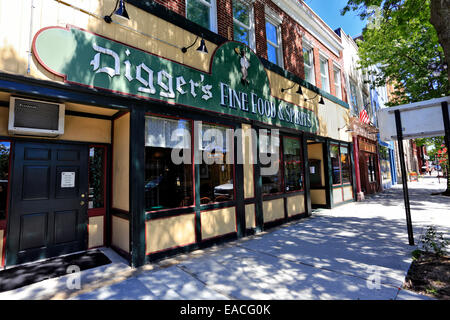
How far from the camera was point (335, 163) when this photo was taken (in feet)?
37.0

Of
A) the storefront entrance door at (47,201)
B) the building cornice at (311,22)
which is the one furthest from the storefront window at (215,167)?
the building cornice at (311,22)

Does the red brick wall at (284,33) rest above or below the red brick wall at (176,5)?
above

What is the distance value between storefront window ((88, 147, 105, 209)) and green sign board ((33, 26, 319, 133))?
191cm

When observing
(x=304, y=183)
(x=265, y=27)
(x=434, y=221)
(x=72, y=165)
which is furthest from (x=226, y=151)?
(x=434, y=221)

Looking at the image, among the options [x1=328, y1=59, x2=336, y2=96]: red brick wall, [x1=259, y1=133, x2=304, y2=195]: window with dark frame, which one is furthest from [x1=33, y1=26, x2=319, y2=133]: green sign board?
[x1=328, y1=59, x2=336, y2=96]: red brick wall

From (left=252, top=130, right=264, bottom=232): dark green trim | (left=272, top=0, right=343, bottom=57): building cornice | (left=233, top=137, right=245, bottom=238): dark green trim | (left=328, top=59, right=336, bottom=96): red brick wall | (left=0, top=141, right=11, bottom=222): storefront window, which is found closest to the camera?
(left=0, top=141, right=11, bottom=222): storefront window

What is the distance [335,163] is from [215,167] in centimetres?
769

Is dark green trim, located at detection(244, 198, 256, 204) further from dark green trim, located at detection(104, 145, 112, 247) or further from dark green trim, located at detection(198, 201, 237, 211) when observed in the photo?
dark green trim, located at detection(104, 145, 112, 247)

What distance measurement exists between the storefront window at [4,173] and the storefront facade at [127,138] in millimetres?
19

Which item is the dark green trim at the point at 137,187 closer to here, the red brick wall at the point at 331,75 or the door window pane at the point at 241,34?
the door window pane at the point at 241,34

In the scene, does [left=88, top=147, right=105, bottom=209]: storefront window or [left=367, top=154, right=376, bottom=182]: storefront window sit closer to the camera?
[left=88, top=147, right=105, bottom=209]: storefront window

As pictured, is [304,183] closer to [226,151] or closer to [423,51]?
[226,151]

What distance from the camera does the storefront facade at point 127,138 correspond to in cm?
387

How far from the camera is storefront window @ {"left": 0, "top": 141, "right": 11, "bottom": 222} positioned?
4.27m
